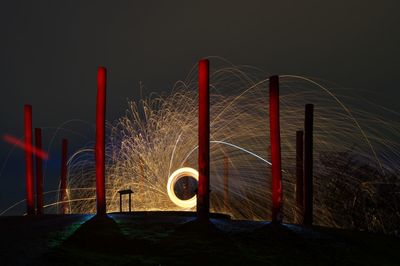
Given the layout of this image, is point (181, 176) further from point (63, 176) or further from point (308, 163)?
point (63, 176)

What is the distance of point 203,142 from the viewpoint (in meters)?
17.4

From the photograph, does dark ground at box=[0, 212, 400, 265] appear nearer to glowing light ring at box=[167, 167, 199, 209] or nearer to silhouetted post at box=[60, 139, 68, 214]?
glowing light ring at box=[167, 167, 199, 209]

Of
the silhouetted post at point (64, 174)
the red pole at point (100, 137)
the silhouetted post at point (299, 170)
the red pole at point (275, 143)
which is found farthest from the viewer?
the silhouetted post at point (64, 174)

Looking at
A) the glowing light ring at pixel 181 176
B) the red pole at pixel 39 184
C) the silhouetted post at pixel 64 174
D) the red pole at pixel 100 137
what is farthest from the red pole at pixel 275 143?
the silhouetted post at pixel 64 174

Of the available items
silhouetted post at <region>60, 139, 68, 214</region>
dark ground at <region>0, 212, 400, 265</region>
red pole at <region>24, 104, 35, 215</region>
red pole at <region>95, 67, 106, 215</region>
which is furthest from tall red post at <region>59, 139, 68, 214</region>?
dark ground at <region>0, 212, 400, 265</region>

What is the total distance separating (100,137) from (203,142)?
3.63 m

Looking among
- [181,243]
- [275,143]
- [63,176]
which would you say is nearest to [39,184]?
[63,176]

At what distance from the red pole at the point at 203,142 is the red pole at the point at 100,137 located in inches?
135

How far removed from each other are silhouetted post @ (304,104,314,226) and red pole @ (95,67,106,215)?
6.88 meters

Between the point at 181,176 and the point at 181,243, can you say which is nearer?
the point at 181,243

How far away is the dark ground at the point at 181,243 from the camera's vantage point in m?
12.3

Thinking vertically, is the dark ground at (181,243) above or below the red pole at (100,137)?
below

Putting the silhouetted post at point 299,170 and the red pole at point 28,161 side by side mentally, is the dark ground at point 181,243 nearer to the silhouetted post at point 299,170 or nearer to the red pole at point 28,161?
the silhouetted post at point 299,170

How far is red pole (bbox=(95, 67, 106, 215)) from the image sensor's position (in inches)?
727
